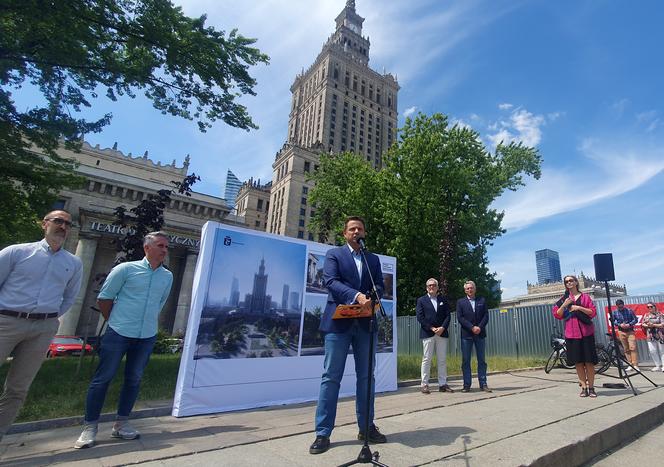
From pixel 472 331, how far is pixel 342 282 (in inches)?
169

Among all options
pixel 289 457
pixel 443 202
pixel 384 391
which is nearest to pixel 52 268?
pixel 289 457

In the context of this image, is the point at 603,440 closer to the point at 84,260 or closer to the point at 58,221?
the point at 58,221

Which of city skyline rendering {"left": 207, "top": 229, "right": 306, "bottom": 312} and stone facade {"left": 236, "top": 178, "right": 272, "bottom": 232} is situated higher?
stone facade {"left": 236, "top": 178, "right": 272, "bottom": 232}

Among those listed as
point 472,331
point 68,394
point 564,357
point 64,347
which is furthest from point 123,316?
point 64,347

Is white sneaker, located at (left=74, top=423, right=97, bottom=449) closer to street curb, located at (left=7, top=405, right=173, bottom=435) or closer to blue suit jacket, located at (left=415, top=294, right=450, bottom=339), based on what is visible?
street curb, located at (left=7, top=405, right=173, bottom=435)

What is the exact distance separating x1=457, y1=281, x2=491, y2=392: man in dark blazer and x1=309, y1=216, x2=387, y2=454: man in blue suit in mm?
3837

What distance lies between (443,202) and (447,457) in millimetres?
21670

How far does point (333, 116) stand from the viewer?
88.4m

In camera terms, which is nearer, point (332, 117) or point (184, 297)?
point (184, 297)

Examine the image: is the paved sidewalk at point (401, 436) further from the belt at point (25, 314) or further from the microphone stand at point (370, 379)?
the belt at point (25, 314)

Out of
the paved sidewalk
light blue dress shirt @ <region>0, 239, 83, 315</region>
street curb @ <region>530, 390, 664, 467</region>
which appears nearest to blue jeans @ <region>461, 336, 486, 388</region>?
the paved sidewalk

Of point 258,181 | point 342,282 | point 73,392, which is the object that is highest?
point 258,181

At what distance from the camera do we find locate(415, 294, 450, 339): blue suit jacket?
6840mm

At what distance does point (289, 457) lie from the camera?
280 centimetres
